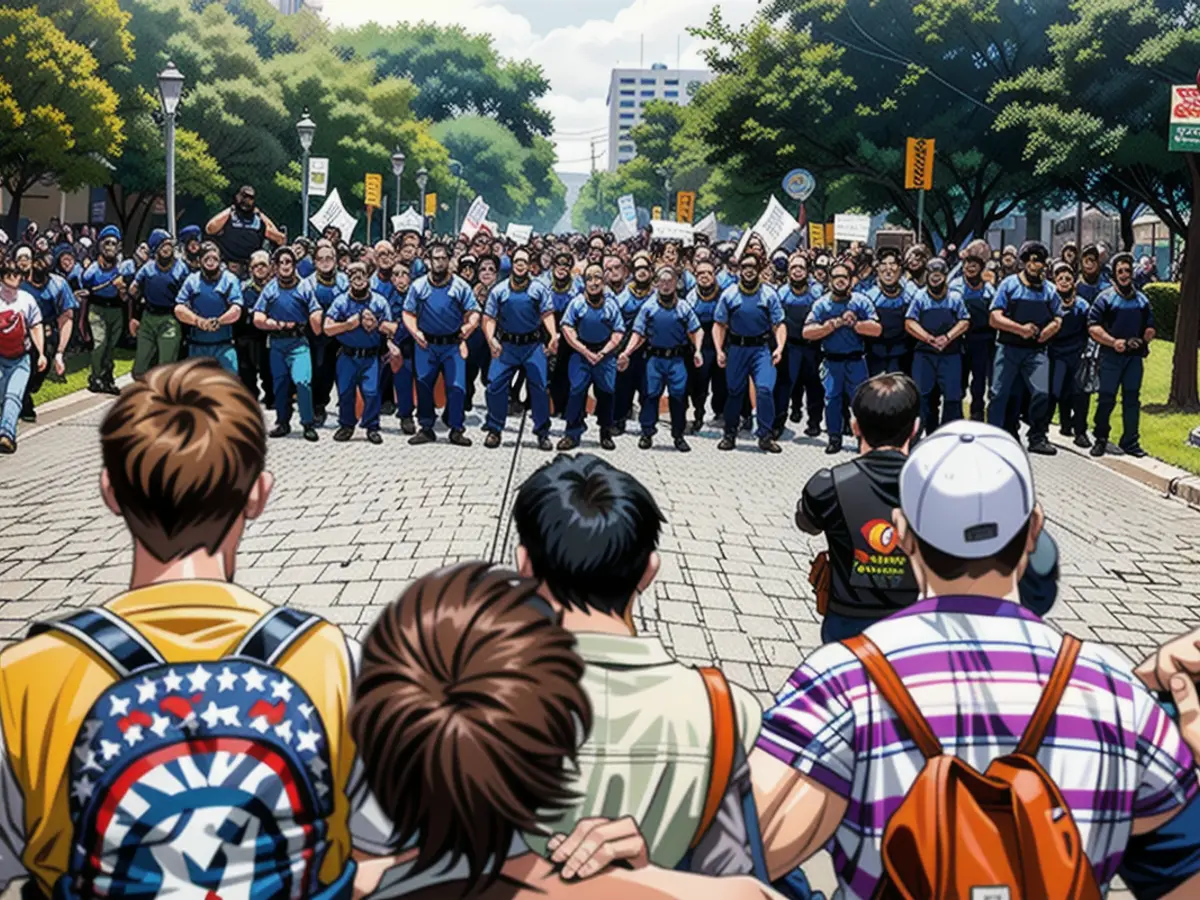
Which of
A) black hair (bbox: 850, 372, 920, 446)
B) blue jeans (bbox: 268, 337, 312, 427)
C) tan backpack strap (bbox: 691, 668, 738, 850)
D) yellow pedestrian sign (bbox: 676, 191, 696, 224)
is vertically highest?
yellow pedestrian sign (bbox: 676, 191, 696, 224)

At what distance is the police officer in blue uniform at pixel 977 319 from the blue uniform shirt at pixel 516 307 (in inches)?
163

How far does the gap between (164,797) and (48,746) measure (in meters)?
0.21

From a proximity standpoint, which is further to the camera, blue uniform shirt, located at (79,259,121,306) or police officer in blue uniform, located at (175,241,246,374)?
blue uniform shirt, located at (79,259,121,306)

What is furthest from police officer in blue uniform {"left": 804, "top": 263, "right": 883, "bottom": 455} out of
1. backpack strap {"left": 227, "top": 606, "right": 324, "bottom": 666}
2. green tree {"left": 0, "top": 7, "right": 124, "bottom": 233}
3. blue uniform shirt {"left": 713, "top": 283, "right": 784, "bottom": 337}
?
green tree {"left": 0, "top": 7, "right": 124, "bottom": 233}

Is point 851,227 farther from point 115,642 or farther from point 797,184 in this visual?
point 115,642

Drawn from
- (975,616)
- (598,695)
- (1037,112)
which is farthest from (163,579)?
(1037,112)

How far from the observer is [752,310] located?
1448cm

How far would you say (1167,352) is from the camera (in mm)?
28875

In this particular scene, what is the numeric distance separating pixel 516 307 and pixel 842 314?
3261 millimetres

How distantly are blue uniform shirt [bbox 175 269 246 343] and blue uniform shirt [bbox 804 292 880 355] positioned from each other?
581 cm

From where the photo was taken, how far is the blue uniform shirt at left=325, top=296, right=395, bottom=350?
1441 cm

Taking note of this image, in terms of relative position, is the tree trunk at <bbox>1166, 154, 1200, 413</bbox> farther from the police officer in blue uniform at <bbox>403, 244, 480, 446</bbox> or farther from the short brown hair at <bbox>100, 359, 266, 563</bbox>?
the short brown hair at <bbox>100, 359, 266, 563</bbox>

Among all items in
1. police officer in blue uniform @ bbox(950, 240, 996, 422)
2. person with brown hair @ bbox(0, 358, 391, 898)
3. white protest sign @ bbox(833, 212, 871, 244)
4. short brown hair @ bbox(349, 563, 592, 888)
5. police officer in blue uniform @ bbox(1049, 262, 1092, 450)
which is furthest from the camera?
white protest sign @ bbox(833, 212, 871, 244)

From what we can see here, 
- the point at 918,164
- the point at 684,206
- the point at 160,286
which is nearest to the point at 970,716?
the point at 160,286
